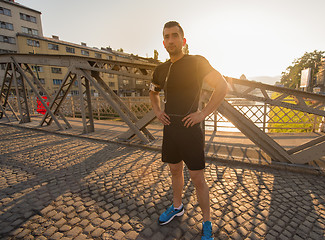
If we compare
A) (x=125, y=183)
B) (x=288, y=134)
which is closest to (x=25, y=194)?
(x=125, y=183)

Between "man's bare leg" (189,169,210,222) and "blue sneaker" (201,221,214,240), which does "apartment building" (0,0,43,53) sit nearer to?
"man's bare leg" (189,169,210,222)

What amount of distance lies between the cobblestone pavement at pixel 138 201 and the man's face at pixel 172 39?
218cm

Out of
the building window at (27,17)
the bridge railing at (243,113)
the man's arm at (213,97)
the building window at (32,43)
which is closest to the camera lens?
the man's arm at (213,97)

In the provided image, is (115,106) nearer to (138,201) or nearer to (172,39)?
(138,201)

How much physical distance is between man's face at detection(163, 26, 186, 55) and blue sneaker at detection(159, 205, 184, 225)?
2042 millimetres

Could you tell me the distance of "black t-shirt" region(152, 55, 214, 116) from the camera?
1734 millimetres

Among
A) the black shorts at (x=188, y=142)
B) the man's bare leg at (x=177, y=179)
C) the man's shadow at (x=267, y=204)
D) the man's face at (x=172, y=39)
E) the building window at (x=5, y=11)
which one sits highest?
the building window at (x=5, y=11)

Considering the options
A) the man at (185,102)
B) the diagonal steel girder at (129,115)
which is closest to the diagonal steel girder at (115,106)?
the diagonal steel girder at (129,115)

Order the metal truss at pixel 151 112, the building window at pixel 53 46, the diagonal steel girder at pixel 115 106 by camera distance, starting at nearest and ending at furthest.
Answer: the metal truss at pixel 151 112 → the diagonal steel girder at pixel 115 106 → the building window at pixel 53 46

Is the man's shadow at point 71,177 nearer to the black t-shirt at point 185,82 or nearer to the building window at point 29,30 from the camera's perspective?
the black t-shirt at point 185,82

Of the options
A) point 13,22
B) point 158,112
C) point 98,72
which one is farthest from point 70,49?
point 158,112

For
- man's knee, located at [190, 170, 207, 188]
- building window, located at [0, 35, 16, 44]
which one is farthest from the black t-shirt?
building window, located at [0, 35, 16, 44]

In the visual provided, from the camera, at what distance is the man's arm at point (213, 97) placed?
5.39 ft

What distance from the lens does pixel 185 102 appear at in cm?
180
